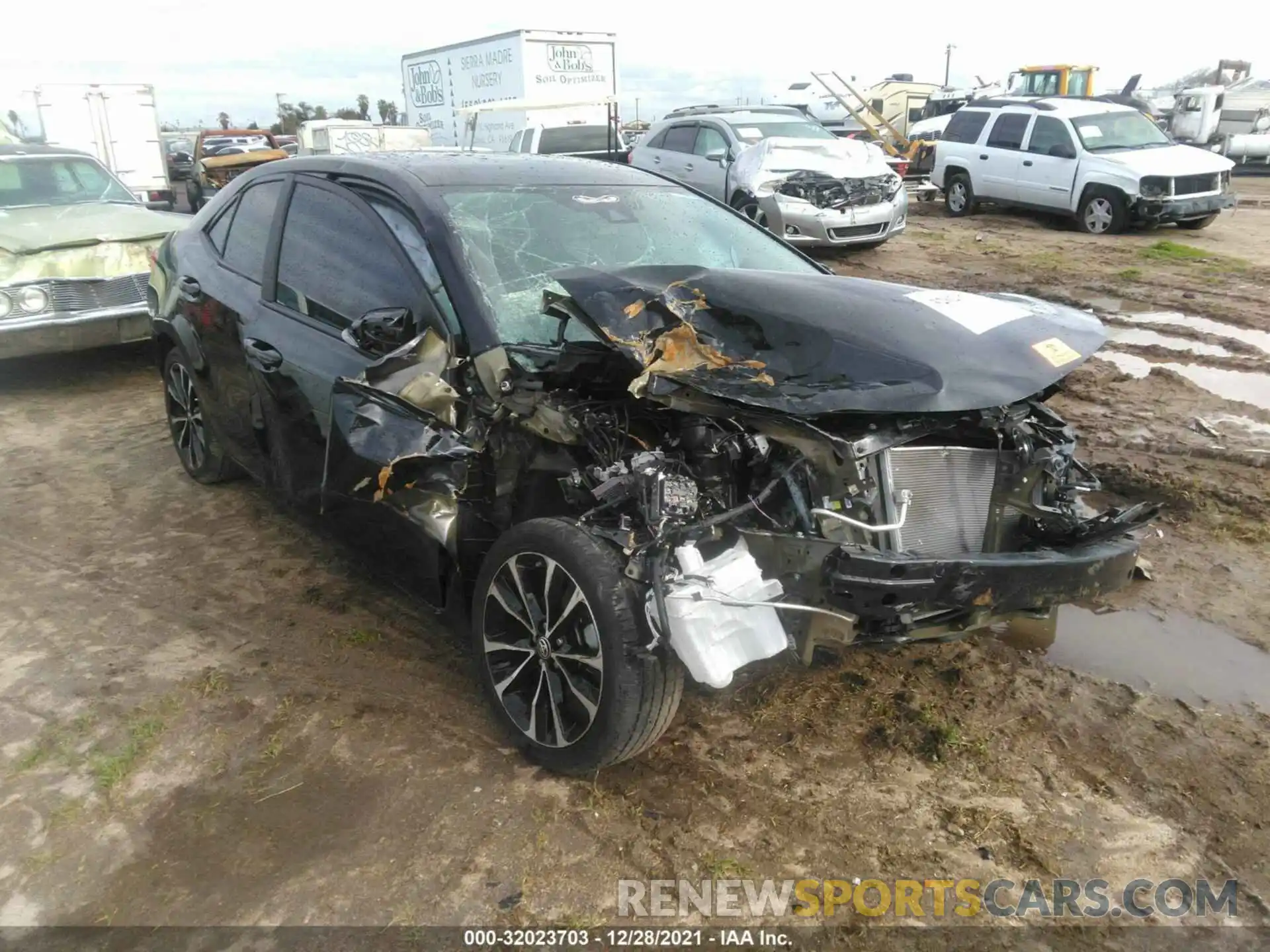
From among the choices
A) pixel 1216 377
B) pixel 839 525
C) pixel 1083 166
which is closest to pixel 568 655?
pixel 839 525

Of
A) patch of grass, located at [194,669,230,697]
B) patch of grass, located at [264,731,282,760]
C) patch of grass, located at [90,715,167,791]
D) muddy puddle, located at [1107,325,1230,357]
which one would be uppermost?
muddy puddle, located at [1107,325,1230,357]

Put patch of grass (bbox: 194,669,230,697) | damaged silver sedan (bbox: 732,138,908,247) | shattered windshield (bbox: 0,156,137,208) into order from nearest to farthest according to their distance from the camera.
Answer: patch of grass (bbox: 194,669,230,697), shattered windshield (bbox: 0,156,137,208), damaged silver sedan (bbox: 732,138,908,247)

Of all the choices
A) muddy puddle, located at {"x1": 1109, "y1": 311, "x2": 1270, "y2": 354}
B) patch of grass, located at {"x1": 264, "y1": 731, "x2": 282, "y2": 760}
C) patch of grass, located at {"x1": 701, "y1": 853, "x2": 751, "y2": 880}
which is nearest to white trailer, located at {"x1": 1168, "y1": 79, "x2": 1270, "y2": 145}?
muddy puddle, located at {"x1": 1109, "y1": 311, "x2": 1270, "y2": 354}

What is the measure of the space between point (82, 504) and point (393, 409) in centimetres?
308

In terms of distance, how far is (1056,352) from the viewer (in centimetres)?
269

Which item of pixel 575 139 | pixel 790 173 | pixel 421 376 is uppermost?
pixel 575 139

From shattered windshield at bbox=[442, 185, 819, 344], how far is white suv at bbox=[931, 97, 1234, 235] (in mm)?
11477

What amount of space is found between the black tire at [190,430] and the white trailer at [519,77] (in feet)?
46.2

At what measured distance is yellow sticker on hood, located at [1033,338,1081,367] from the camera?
2.64 metres

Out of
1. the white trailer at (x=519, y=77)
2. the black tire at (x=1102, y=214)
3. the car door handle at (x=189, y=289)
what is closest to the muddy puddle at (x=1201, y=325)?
the black tire at (x=1102, y=214)

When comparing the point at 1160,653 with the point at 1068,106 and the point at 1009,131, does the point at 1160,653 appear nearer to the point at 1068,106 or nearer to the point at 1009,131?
the point at 1068,106

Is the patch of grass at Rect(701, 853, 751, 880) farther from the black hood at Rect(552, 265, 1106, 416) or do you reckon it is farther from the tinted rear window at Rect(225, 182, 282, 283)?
the tinted rear window at Rect(225, 182, 282, 283)

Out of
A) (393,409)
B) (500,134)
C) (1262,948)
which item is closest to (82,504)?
(393,409)

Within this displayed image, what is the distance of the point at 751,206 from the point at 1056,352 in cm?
1004
